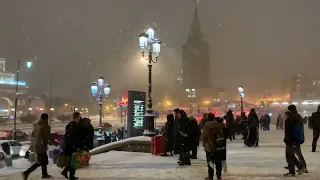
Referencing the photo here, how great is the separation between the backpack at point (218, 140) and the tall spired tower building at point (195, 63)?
15653cm

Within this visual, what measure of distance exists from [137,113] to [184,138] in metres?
10.7

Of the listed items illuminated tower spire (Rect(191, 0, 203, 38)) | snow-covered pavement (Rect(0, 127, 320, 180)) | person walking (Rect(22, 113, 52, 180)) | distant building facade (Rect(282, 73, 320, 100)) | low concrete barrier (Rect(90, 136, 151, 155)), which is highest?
illuminated tower spire (Rect(191, 0, 203, 38))

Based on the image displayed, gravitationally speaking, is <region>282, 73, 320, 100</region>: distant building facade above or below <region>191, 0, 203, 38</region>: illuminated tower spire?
below

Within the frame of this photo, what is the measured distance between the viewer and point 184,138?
12.1 metres

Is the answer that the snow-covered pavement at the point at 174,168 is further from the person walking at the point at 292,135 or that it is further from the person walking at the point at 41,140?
the person walking at the point at 41,140

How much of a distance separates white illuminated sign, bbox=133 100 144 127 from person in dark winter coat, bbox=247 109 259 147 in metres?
6.86

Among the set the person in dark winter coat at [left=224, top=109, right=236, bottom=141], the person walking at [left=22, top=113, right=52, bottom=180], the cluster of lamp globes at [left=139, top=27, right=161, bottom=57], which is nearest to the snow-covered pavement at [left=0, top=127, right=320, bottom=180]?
the person walking at [left=22, top=113, right=52, bottom=180]

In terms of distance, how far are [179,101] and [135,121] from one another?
13143 centimetres

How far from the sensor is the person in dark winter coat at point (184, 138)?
1201cm

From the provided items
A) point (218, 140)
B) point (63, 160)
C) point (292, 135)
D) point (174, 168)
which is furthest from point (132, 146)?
point (292, 135)

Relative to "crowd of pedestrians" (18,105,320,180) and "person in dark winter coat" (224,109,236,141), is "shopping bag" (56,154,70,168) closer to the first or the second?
"crowd of pedestrians" (18,105,320,180)

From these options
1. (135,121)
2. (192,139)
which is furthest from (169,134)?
(135,121)

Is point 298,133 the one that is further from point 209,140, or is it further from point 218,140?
point 209,140

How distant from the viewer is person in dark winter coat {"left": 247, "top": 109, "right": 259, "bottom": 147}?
1761 cm
